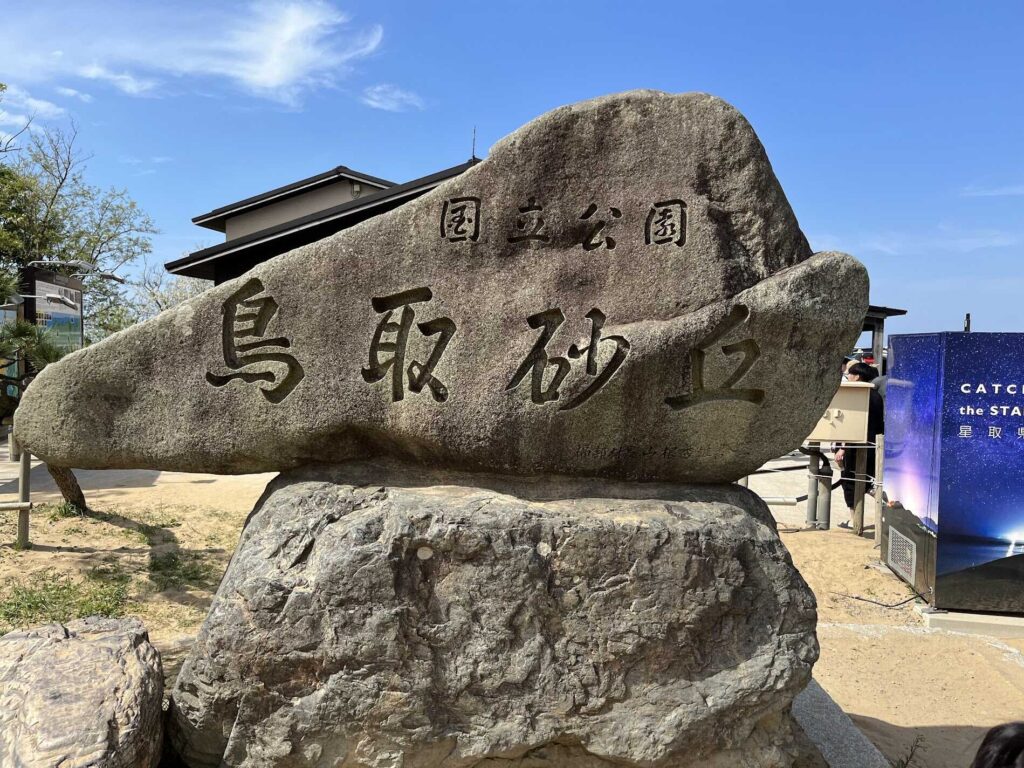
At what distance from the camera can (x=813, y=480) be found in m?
10.0

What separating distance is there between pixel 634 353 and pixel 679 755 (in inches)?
64.7

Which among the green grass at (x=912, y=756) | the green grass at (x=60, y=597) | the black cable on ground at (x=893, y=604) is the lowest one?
the green grass at (x=912, y=756)

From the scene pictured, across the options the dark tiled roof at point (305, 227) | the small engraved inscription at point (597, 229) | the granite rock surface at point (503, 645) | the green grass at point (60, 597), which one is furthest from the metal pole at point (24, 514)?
→ the small engraved inscription at point (597, 229)

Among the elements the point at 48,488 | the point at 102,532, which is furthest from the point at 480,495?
the point at 48,488

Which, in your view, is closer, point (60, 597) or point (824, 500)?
point (60, 597)

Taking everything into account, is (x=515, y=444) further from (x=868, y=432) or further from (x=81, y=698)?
(x=868, y=432)

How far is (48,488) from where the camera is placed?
1120cm

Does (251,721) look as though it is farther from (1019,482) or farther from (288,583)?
(1019,482)

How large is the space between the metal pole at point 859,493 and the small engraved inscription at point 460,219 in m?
7.82

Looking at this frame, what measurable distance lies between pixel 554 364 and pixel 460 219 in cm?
77

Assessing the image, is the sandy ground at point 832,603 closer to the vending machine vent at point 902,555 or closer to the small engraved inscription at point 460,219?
the vending machine vent at point 902,555

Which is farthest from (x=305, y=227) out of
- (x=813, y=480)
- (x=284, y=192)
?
(x=813, y=480)

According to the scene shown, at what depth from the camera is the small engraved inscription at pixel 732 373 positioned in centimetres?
322

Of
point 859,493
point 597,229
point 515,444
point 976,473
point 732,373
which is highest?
point 597,229
